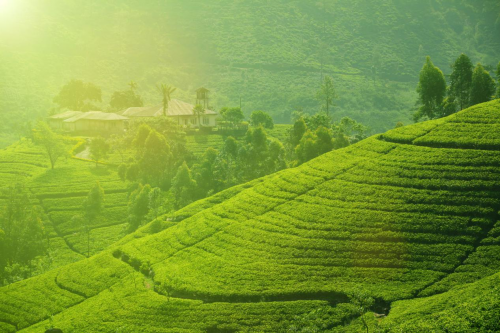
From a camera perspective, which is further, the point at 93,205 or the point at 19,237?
the point at 93,205

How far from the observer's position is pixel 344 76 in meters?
173

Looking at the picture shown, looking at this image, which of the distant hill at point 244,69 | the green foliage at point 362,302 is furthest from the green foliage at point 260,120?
the green foliage at point 362,302

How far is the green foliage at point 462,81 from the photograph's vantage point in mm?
65625

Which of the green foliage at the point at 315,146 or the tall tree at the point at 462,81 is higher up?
the tall tree at the point at 462,81

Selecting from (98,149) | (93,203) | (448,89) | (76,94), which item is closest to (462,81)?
(448,89)

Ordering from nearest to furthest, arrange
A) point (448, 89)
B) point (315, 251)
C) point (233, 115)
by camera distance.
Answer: point (315, 251) → point (448, 89) → point (233, 115)

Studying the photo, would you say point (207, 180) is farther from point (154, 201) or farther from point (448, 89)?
point (448, 89)

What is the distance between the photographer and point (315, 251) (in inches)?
1471

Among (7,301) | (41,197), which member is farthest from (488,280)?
(41,197)

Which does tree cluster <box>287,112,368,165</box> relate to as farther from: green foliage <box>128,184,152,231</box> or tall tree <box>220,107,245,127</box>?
tall tree <box>220,107,245,127</box>

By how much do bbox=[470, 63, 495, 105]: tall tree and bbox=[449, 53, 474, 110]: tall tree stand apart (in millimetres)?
2589

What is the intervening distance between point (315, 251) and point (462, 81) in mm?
41434

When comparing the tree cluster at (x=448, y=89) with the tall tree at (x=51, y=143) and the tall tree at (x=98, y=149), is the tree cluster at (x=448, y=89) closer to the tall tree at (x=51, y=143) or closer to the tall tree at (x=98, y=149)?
the tall tree at (x=98, y=149)

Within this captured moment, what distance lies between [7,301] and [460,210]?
125 feet
